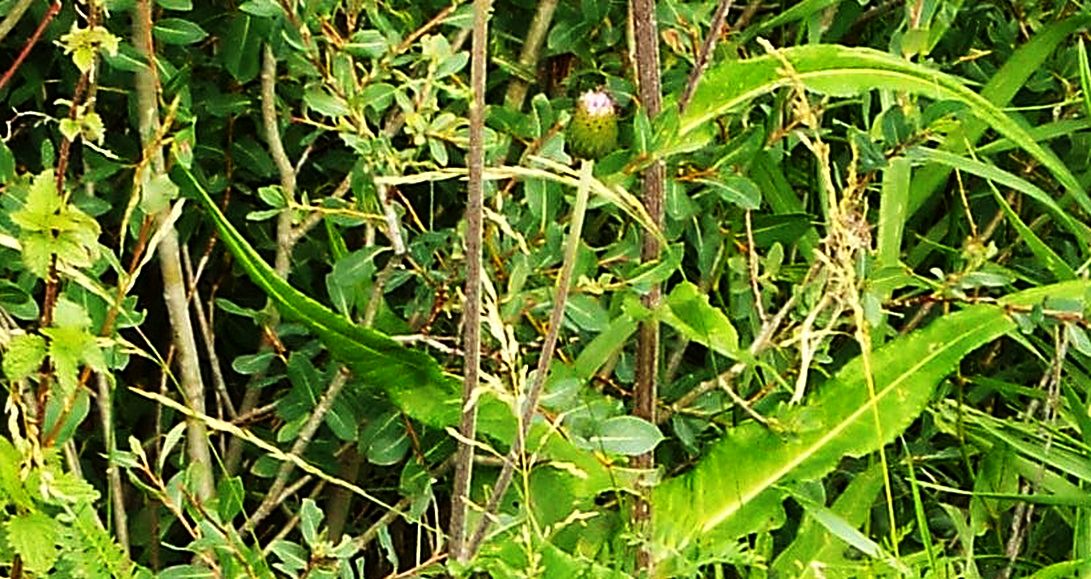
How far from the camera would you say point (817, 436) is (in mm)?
1331

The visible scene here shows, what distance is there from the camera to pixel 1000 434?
147cm

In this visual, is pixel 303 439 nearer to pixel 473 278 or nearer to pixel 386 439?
pixel 386 439

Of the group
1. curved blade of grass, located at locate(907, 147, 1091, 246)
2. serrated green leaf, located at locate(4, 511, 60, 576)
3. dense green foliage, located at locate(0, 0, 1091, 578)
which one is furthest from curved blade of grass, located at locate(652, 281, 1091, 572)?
serrated green leaf, located at locate(4, 511, 60, 576)

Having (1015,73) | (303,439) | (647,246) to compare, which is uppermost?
(1015,73)

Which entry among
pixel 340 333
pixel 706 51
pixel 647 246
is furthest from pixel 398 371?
pixel 706 51

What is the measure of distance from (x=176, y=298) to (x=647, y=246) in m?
0.42

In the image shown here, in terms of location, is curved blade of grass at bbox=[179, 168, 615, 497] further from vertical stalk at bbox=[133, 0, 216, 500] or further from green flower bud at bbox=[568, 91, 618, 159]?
green flower bud at bbox=[568, 91, 618, 159]

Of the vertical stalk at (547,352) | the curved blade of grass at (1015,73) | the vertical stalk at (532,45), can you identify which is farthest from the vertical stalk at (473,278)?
the curved blade of grass at (1015,73)

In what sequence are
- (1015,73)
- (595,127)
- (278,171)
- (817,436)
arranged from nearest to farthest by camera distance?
(595,127) < (817,436) < (278,171) < (1015,73)

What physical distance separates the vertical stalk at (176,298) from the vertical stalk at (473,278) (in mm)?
239

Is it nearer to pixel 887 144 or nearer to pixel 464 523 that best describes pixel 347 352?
pixel 464 523

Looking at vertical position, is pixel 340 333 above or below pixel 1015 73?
below

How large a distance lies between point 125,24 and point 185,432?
0.38 meters

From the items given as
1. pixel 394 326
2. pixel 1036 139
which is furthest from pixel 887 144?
pixel 394 326
